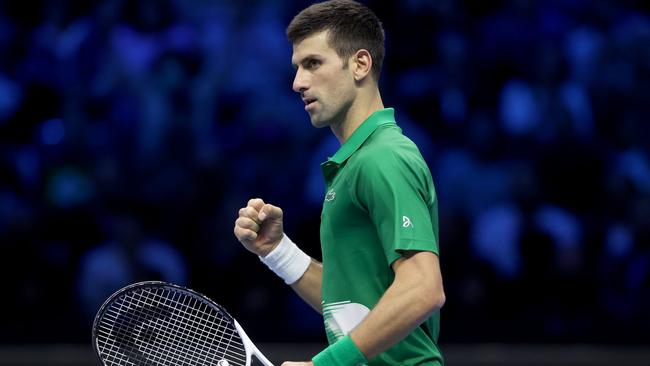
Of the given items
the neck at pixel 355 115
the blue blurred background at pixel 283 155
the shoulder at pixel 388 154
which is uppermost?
the neck at pixel 355 115

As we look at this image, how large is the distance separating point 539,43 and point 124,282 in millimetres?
3017

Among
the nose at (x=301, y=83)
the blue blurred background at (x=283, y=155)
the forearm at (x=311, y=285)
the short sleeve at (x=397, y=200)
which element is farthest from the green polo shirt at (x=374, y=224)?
the blue blurred background at (x=283, y=155)

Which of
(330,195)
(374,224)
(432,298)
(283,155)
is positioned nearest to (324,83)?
(330,195)

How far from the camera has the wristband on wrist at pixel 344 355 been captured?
7.08 ft

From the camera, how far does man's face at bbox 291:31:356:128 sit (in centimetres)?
246

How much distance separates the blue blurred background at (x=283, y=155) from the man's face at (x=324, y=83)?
3983 millimetres

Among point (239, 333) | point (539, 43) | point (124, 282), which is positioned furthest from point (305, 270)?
point (539, 43)

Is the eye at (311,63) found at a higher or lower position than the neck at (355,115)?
higher

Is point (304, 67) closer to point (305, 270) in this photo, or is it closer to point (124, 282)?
point (305, 270)

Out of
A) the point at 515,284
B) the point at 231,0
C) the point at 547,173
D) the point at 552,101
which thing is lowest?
the point at 515,284

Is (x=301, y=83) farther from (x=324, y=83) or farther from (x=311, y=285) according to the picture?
Result: (x=311, y=285)

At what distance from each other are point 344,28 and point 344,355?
0.80 m

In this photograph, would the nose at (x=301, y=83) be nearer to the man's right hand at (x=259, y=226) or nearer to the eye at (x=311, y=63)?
the eye at (x=311, y=63)

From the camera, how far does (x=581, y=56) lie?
662 centimetres
